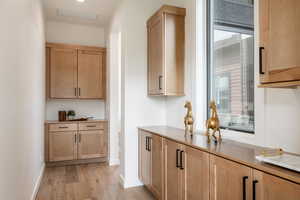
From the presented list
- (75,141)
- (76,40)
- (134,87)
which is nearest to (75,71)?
(76,40)

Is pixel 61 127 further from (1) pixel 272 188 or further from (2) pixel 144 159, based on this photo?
(1) pixel 272 188

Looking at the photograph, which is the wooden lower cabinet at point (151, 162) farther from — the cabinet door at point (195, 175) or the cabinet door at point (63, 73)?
the cabinet door at point (63, 73)

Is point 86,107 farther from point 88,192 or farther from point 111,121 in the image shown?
point 88,192

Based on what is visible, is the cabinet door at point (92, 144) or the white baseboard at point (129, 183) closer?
the white baseboard at point (129, 183)

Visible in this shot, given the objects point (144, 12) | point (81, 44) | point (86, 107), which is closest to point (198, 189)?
point (144, 12)

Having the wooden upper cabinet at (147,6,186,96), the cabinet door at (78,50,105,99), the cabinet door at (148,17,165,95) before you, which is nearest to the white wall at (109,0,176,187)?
the cabinet door at (148,17,165,95)

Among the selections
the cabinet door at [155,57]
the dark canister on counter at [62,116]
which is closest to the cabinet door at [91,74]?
the dark canister on counter at [62,116]

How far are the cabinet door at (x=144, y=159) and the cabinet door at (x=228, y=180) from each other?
1.30 metres

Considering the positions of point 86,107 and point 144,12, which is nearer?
point 144,12

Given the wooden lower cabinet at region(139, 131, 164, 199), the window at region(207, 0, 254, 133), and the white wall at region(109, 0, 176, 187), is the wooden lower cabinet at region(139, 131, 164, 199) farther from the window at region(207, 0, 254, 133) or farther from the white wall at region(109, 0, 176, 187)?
the window at region(207, 0, 254, 133)

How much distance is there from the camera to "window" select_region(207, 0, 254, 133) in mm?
1926

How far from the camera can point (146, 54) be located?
3.26 meters

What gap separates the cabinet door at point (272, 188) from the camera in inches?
38.6

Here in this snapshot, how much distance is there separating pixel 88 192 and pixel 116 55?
2.63 metres
